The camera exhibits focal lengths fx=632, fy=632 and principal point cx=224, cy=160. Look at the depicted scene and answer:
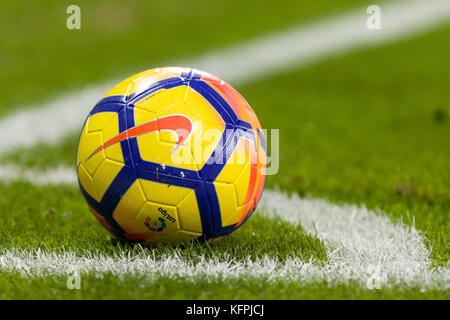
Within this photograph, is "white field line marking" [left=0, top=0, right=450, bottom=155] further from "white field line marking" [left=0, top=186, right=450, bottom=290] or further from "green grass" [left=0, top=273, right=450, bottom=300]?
"green grass" [left=0, top=273, right=450, bottom=300]

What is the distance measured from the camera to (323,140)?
21.2 ft

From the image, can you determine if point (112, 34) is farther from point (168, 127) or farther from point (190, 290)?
point (190, 290)

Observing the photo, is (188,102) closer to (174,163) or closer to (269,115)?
(174,163)

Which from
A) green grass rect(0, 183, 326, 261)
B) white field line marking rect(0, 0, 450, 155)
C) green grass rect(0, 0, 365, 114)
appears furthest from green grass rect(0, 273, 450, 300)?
green grass rect(0, 0, 365, 114)

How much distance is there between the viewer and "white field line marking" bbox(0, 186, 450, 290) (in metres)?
3.12

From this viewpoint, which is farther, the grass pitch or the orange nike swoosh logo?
the orange nike swoosh logo

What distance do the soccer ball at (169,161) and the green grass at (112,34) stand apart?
420 cm

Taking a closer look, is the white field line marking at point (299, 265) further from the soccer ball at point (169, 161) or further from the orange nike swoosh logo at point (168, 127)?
the orange nike swoosh logo at point (168, 127)

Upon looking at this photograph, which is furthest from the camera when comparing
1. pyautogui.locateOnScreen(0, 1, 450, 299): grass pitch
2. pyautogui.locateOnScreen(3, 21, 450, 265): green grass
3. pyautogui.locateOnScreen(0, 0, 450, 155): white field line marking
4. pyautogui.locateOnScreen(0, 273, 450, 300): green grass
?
pyautogui.locateOnScreen(0, 0, 450, 155): white field line marking

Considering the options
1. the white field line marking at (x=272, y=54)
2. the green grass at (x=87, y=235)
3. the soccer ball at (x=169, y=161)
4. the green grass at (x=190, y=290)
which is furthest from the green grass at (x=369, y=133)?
the soccer ball at (x=169, y=161)

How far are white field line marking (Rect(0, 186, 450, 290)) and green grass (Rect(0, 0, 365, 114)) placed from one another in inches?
168

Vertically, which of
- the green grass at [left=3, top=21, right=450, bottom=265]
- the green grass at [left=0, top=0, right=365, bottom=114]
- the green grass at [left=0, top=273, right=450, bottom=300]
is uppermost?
the green grass at [left=0, top=0, right=365, bottom=114]

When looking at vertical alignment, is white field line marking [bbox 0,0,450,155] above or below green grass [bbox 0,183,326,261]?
above

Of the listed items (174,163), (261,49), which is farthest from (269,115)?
(174,163)
